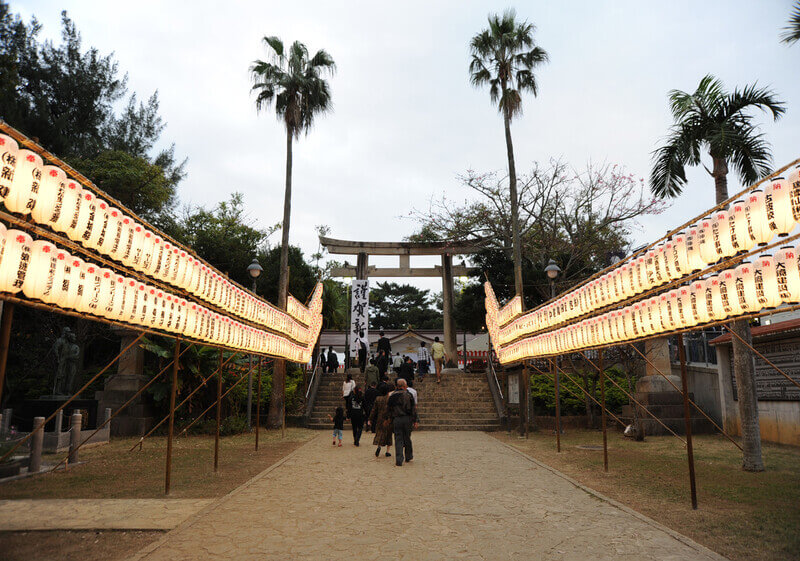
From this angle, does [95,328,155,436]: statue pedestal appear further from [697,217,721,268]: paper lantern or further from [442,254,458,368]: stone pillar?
[697,217,721,268]: paper lantern

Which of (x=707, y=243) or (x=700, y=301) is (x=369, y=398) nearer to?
(x=700, y=301)

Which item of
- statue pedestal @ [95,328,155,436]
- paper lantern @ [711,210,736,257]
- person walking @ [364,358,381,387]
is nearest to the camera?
paper lantern @ [711,210,736,257]

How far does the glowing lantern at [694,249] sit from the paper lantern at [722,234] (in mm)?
350

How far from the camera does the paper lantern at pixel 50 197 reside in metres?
4.86

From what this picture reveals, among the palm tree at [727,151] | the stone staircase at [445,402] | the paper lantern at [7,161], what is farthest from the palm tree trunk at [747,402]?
the paper lantern at [7,161]

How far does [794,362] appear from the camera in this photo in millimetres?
13078

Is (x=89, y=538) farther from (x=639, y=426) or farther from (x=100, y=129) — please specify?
(x=100, y=129)

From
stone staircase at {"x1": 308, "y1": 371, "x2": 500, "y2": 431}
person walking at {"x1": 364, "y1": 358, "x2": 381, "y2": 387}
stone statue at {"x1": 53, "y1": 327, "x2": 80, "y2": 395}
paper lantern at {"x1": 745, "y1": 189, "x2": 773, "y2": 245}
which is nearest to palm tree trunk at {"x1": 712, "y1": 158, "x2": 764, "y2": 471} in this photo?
paper lantern at {"x1": 745, "y1": 189, "x2": 773, "y2": 245}

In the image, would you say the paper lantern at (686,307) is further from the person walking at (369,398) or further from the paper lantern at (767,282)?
the person walking at (369,398)

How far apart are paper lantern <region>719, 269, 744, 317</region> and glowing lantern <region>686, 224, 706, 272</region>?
0.34 m

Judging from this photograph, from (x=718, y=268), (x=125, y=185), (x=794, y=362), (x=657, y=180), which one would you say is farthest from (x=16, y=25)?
(x=794, y=362)

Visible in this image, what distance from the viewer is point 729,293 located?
642 cm

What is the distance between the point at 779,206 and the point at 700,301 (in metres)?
1.88

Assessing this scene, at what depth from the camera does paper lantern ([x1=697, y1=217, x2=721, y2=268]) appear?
6.49 m
